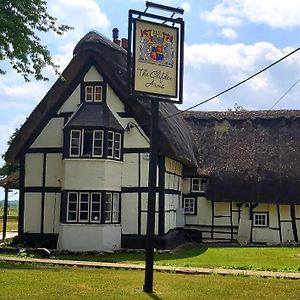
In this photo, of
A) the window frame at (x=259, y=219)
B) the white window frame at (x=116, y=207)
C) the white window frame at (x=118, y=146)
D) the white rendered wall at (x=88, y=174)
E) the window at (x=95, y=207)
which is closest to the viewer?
the window at (x=95, y=207)

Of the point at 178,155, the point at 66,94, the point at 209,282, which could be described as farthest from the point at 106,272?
the point at 66,94

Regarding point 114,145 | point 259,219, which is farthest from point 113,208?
point 259,219

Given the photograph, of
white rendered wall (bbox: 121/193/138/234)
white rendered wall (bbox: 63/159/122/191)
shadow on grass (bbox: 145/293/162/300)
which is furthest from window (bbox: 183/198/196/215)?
shadow on grass (bbox: 145/293/162/300)

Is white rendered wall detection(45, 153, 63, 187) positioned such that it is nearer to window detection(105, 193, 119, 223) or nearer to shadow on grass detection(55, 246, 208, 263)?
window detection(105, 193, 119, 223)

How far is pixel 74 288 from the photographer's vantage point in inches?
514

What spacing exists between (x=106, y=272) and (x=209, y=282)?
146 inches

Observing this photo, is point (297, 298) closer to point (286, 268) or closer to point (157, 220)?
Answer: point (286, 268)

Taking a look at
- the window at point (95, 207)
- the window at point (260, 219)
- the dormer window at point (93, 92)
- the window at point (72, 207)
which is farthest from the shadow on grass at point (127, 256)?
the dormer window at point (93, 92)

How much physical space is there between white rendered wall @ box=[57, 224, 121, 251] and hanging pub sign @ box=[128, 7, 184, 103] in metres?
11.8

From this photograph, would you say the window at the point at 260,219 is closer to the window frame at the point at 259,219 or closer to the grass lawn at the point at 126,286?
the window frame at the point at 259,219

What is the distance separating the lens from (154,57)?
14.0 m

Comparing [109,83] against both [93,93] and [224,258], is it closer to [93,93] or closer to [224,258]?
[93,93]

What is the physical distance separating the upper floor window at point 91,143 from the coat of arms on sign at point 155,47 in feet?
37.4

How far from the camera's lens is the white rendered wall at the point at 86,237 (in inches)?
974
